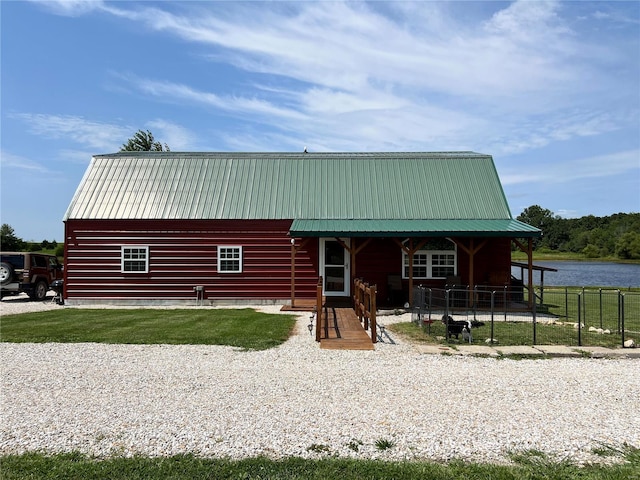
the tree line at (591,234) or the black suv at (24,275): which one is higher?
the tree line at (591,234)

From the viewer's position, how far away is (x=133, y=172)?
20016 millimetres

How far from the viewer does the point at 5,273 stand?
63.4ft

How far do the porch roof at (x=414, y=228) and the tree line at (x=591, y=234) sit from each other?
6266 centimetres

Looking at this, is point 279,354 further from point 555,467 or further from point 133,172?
point 133,172

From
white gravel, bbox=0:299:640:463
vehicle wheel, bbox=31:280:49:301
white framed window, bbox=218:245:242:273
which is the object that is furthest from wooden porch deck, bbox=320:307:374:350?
vehicle wheel, bbox=31:280:49:301

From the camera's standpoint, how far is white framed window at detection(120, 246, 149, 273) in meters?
18.3

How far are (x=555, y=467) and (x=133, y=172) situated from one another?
1925 centimetres

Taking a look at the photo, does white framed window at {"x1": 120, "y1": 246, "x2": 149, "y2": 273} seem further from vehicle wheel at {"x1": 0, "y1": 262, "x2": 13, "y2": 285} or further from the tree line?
the tree line

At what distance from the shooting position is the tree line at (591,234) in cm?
8162

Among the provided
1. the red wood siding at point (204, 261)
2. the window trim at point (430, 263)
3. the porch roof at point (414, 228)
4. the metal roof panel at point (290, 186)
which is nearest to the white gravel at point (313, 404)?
the porch roof at point (414, 228)

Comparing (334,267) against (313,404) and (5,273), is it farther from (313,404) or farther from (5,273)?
(5,273)

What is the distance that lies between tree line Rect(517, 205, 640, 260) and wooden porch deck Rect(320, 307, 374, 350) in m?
68.3

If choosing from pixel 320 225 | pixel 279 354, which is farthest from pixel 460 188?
pixel 279 354

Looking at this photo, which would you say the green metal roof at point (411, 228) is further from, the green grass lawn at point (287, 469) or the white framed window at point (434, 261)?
the green grass lawn at point (287, 469)
